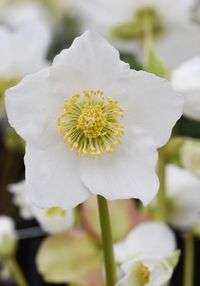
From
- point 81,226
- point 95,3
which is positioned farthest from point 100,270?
point 95,3

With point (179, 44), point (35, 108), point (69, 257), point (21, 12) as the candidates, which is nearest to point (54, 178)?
point (35, 108)

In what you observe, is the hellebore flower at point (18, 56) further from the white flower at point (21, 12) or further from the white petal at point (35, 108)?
the white flower at point (21, 12)

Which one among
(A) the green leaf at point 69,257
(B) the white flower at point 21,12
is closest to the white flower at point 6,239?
(A) the green leaf at point 69,257

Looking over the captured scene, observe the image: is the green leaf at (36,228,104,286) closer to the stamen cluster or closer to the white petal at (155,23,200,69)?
the stamen cluster

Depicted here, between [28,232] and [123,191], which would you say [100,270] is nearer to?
[123,191]

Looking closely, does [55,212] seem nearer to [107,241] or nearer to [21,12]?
[107,241]

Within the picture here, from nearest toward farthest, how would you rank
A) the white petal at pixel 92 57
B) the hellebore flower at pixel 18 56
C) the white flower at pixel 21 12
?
the white petal at pixel 92 57 → the hellebore flower at pixel 18 56 → the white flower at pixel 21 12

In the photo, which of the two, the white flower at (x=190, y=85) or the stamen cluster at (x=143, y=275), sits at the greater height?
the white flower at (x=190, y=85)

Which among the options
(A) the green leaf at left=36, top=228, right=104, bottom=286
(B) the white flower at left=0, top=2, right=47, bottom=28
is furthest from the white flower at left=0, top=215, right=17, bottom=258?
(B) the white flower at left=0, top=2, right=47, bottom=28
